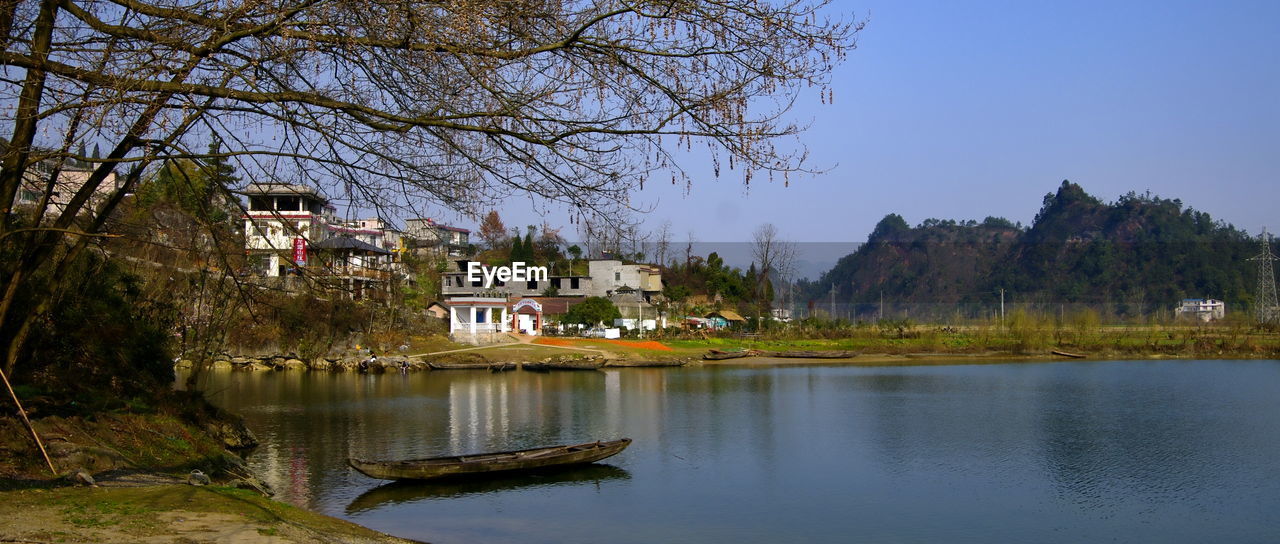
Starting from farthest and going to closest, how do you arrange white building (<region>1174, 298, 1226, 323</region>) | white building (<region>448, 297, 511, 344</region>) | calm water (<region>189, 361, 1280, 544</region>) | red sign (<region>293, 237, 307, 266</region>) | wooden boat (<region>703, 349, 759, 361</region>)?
white building (<region>1174, 298, 1226, 323</region>) < white building (<region>448, 297, 511, 344</region>) < wooden boat (<region>703, 349, 759, 361</region>) < calm water (<region>189, 361, 1280, 544</region>) < red sign (<region>293, 237, 307, 266</region>)

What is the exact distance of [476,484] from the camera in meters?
19.2

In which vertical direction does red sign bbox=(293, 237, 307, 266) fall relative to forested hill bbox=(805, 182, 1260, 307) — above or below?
below

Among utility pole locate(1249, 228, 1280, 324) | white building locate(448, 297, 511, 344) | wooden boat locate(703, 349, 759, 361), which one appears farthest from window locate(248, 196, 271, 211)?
utility pole locate(1249, 228, 1280, 324)

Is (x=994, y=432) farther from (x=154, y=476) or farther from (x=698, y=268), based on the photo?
(x=698, y=268)

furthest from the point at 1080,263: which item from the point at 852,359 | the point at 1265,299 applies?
the point at 852,359

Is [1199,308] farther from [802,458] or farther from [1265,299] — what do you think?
[802,458]

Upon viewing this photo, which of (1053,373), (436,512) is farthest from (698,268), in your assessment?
(436,512)

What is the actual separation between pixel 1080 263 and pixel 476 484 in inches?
6142

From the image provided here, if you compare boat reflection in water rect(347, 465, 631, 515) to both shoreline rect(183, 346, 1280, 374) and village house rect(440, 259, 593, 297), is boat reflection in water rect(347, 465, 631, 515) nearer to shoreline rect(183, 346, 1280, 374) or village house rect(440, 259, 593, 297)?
shoreline rect(183, 346, 1280, 374)

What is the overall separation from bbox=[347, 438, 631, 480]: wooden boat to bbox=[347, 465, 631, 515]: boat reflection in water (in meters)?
0.21

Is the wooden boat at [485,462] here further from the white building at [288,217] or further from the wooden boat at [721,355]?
the wooden boat at [721,355]

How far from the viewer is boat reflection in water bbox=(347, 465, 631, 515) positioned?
17797 mm

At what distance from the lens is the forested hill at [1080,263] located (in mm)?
142625

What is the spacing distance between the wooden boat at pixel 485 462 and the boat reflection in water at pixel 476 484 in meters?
0.21
